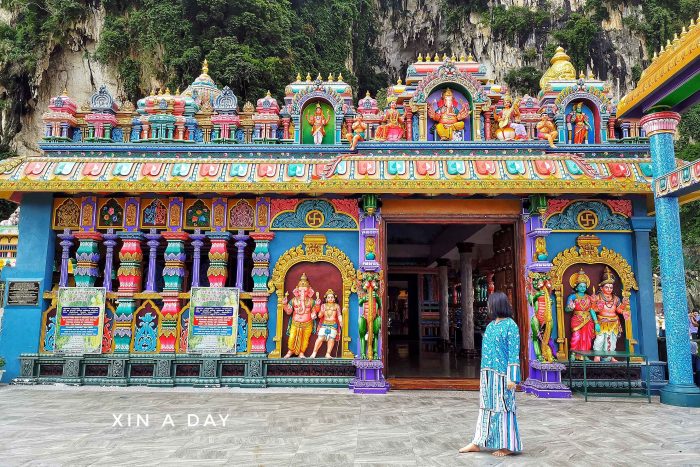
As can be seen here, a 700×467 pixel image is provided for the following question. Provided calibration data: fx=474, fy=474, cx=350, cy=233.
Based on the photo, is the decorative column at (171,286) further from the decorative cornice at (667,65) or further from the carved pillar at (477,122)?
the decorative cornice at (667,65)

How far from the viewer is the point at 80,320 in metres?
9.57

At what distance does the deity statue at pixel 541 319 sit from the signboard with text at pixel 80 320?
8520 millimetres

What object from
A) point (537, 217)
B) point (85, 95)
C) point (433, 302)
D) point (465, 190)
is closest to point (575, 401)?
point (537, 217)

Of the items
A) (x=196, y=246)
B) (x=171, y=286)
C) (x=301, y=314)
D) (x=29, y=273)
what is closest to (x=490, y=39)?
(x=196, y=246)

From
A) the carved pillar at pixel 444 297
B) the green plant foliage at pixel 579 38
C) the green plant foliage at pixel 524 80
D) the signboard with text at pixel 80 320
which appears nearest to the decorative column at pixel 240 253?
the signboard with text at pixel 80 320

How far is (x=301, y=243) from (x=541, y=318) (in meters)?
4.91

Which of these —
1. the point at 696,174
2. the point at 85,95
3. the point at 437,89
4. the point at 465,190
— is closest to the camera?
the point at 696,174

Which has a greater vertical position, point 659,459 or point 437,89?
point 437,89

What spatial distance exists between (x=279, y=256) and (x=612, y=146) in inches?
287

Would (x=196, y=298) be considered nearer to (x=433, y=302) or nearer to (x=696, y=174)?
(x=696, y=174)

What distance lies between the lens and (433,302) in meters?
20.3

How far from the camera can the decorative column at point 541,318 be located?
8.71 m

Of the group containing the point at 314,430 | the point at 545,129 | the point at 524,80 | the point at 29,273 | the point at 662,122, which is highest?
the point at 524,80

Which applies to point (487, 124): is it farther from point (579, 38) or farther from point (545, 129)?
point (579, 38)
